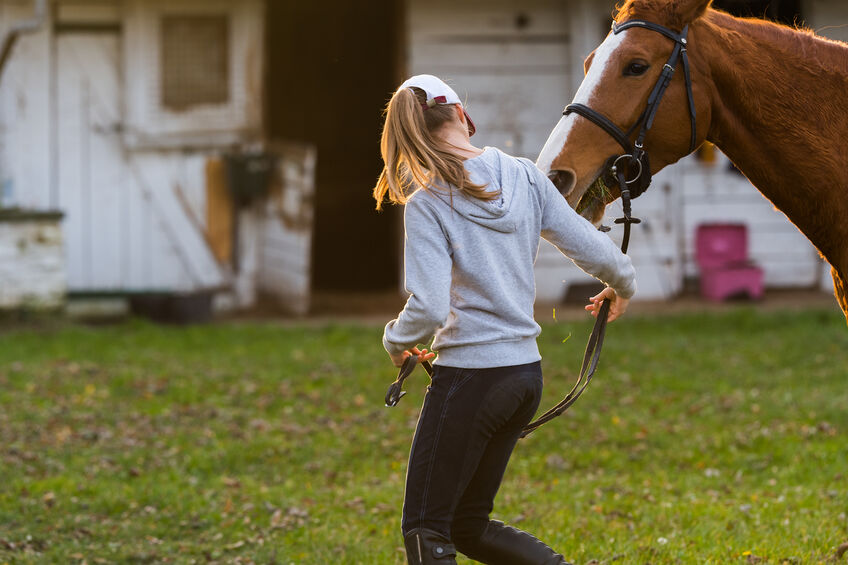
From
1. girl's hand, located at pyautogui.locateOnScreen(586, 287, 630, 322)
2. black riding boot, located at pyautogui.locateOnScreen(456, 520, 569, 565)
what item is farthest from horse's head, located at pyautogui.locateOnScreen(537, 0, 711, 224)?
black riding boot, located at pyautogui.locateOnScreen(456, 520, 569, 565)

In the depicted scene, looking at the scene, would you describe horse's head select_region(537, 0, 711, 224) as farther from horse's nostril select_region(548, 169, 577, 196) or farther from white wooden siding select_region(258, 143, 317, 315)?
white wooden siding select_region(258, 143, 317, 315)

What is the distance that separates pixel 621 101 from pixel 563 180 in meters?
0.27

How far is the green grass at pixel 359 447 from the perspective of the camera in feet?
14.4

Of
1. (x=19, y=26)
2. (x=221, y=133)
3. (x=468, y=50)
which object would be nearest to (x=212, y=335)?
(x=221, y=133)

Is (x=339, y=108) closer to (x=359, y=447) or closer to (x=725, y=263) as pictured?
(x=725, y=263)

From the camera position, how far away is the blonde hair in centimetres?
269

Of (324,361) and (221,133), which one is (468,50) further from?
(324,361)

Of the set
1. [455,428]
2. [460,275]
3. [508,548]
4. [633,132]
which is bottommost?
[508,548]

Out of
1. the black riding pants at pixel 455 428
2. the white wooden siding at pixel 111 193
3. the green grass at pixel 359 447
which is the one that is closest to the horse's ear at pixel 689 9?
the black riding pants at pixel 455 428

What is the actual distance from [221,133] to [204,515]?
636 centimetres

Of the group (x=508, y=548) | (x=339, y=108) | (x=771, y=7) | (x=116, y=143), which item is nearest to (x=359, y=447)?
(x=508, y=548)

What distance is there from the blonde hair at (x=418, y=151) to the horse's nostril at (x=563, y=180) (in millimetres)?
280

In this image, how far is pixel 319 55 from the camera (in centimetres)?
1383

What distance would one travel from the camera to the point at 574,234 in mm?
2811
